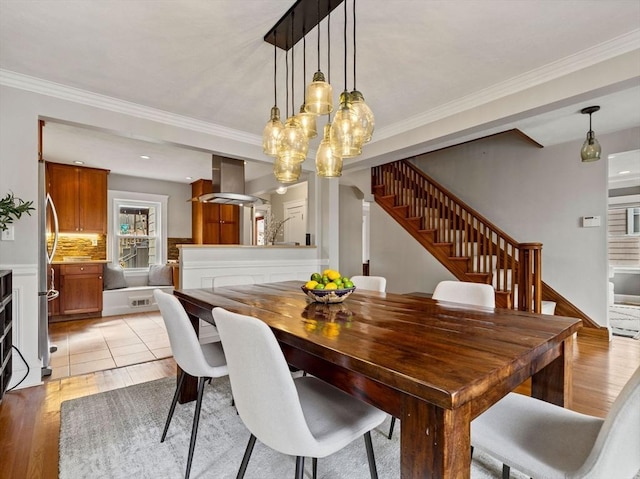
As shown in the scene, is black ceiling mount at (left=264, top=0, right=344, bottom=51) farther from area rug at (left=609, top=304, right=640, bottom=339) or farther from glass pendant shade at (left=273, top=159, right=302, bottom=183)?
area rug at (left=609, top=304, right=640, bottom=339)

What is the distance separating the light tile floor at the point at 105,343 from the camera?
10.1 feet

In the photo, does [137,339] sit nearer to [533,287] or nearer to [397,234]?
[397,234]

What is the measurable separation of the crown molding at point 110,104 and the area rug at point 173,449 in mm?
2415

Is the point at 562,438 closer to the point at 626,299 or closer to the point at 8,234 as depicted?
the point at 8,234

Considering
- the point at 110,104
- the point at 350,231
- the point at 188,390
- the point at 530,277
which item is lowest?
the point at 188,390

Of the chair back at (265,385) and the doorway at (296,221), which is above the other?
the doorway at (296,221)

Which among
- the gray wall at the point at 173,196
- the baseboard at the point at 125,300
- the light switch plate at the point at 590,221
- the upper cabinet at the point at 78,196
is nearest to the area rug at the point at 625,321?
the light switch plate at the point at 590,221

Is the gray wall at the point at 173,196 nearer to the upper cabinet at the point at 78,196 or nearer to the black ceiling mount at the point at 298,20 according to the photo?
the upper cabinet at the point at 78,196

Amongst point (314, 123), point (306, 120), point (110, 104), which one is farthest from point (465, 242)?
point (110, 104)

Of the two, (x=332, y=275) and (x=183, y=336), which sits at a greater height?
(x=332, y=275)

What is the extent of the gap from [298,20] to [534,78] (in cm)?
187

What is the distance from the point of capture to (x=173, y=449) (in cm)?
177

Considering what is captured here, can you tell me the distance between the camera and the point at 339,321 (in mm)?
1448

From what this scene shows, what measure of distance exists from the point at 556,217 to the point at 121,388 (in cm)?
510
